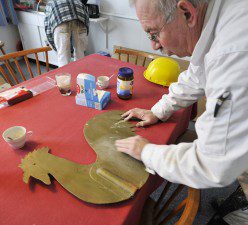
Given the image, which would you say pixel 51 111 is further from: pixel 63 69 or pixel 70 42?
pixel 70 42

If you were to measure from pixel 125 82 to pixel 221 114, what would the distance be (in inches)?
25.7

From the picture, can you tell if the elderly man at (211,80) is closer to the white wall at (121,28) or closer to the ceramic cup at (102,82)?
the ceramic cup at (102,82)

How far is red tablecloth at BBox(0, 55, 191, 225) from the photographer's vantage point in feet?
1.93

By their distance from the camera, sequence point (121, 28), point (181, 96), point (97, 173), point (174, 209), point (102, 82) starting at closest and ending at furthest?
1. point (97, 173)
2. point (174, 209)
3. point (181, 96)
4. point (102, 82)
5. point (121, 28)

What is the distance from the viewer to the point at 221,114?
0.48 meters

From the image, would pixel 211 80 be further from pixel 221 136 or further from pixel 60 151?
pixel 60 151

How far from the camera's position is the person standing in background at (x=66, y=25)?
2.26 meters

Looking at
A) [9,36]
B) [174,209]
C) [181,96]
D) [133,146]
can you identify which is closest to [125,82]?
[181,96]

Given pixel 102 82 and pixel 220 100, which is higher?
pixel 220 100

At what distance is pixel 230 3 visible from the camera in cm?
51

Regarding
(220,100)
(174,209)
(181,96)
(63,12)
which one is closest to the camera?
(220,100)

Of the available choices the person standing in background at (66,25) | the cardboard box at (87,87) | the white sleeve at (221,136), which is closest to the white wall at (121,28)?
the person standing in background at (66,25)

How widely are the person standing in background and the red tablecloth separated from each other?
120cm

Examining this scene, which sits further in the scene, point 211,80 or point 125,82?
point 125,82
